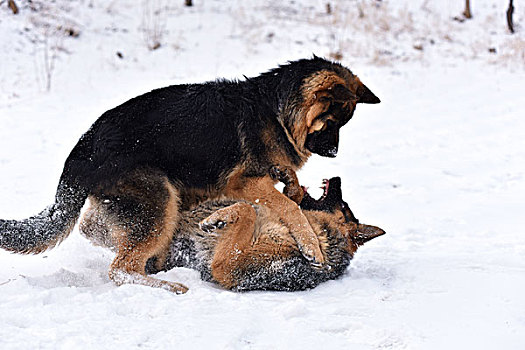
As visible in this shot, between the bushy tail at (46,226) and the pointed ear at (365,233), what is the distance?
2367 millimetres

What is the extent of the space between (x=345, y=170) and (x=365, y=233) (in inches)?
132

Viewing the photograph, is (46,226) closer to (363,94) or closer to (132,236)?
(132,236)

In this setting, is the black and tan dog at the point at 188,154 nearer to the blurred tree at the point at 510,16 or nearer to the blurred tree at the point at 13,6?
the blurred tree at the point at 13,6

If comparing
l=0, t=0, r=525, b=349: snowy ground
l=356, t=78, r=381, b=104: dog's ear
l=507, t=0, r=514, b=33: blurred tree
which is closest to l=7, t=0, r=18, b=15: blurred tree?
l=0, t=0, r=525, b=349: snowy ground

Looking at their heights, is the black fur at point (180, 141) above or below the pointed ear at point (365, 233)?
above

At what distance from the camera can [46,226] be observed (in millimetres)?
3996

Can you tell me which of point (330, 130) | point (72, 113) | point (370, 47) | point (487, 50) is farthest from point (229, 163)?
point (487, 50)

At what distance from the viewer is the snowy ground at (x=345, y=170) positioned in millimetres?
3004

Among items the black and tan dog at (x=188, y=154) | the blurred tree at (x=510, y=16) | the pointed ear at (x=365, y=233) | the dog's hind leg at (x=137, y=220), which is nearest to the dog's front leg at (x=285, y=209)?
the black and tan dog at (x=188, y=154)

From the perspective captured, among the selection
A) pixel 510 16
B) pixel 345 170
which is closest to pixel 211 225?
pixel 345 170

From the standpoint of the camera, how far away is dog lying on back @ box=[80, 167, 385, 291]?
409cm

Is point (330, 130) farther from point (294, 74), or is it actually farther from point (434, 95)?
point (434, 95)

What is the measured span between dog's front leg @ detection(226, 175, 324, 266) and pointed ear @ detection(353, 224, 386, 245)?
530 millimetres

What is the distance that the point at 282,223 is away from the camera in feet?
13.9
